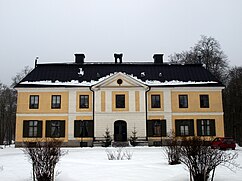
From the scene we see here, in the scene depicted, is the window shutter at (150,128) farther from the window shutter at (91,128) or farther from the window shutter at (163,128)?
the window shutter at (91,128)

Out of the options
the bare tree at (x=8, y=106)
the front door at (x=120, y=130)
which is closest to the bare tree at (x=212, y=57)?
the front door at (x=120, y=130)

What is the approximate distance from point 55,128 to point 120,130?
6639 millimetres

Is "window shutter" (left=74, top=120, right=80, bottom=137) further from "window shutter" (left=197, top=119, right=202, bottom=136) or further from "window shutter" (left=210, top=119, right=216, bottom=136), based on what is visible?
"window shutter" (left=210, top=119, right=216, bottom=136)

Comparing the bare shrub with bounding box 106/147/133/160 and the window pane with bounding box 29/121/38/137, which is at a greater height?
the window pane with bounding box 29/121/38/137

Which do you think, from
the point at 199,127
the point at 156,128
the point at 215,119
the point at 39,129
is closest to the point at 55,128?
the point at 39,129

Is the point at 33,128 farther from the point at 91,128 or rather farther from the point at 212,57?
the point at 212,57

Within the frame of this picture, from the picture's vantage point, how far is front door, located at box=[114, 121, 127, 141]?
31828mm

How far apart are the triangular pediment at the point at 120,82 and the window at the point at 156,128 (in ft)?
12.4

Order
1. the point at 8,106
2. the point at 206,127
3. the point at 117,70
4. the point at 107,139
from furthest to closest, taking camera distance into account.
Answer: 1. the point at 8,106
2. the point at 117,70
3. the point at 206,127
4. the point at 107,139

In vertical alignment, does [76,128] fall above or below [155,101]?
below

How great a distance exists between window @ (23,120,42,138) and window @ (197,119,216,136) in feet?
53.0

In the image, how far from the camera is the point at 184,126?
32.2m

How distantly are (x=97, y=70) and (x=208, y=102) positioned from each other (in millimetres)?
12277

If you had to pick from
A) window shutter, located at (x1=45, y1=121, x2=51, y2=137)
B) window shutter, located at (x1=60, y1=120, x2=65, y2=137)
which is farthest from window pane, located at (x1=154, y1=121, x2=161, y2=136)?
window shutter, located at (x1=45, y1=121, x2=51, y2=137)
